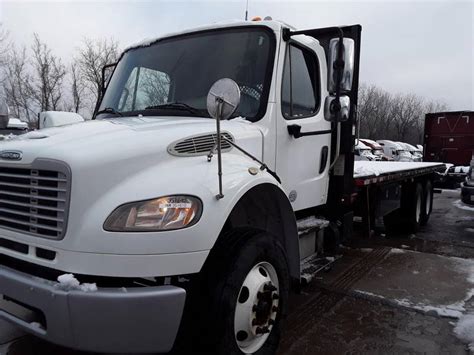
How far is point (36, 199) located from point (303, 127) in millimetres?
2426

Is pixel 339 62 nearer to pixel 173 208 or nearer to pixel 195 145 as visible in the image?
pixel 195 145

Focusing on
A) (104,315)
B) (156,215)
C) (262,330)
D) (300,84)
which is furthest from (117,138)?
(300,84)

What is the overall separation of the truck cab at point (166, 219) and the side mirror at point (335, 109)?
330mm

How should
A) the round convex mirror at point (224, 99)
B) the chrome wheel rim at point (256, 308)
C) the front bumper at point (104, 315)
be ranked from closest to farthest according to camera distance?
the front bumper at point (104, 315), the round convex mirror at point (224, 99), the chrome wheel rim at point (256, 308)

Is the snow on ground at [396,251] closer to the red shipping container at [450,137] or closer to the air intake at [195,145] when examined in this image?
the air intake at [195,145]

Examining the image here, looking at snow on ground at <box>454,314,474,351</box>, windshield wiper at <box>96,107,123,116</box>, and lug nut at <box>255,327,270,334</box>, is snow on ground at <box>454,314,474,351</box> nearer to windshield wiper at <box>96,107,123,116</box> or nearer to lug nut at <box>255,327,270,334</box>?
lug nut at <box>255,327,270,334</box>

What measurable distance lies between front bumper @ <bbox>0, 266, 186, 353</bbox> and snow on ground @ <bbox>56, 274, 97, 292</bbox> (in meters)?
0.03

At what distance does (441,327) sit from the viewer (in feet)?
13.0

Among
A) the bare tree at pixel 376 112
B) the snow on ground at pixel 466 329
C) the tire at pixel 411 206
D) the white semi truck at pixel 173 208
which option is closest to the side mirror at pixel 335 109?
the white semi truck at pixel 173 208

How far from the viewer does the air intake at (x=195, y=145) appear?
2748mm

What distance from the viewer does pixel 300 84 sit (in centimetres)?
409

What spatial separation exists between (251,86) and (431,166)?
22.6ft

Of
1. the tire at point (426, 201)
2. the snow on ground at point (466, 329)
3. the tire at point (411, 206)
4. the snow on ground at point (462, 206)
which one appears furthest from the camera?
the snow on ground at point (462, 206)

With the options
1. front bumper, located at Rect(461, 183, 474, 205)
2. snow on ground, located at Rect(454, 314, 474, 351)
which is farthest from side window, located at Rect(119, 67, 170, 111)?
front bumper, located at Rect(461, 183, 474, 205)
